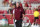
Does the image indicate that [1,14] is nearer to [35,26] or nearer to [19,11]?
[19,11]

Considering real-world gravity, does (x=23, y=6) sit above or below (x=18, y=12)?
above

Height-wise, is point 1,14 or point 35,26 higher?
point 1,14

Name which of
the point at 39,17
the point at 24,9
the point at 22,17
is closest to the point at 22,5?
the point at 24,9

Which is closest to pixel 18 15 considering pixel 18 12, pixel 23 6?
pixel 18 12

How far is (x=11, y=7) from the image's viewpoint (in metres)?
2.39

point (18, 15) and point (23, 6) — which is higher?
point (23, 6)

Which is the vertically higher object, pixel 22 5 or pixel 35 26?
pixel 22 5

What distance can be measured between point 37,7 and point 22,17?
1.18ft

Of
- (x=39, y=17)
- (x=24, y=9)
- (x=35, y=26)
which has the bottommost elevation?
(x=35, y=26)

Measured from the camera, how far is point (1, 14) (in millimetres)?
2410

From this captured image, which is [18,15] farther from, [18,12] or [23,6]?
[23,6]

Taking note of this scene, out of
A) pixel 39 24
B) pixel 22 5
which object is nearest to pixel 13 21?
pixel 22 5

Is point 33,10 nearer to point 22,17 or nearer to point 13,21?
point 22,17

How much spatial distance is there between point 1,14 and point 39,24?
0.79 meters
